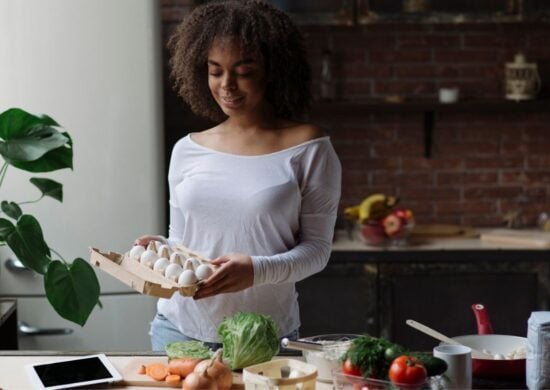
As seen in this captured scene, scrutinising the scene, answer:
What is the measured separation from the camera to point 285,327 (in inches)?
104

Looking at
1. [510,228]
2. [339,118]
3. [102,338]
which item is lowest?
[102,338]

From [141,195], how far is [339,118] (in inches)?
41.2

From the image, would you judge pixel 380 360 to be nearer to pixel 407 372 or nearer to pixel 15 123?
pixel 407 372

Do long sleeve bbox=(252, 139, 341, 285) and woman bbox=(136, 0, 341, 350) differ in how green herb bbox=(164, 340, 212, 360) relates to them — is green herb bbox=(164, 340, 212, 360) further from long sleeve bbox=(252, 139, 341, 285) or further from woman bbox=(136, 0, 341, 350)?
long sleeve bbox=(252, 139, 341, 285)

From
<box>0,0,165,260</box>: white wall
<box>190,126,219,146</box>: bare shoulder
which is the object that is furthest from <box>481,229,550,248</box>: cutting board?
<box>190,126,219,146</box>: bare shoulder

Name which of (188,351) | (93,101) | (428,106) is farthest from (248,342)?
(428,106)

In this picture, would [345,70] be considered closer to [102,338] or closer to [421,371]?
[102,338]

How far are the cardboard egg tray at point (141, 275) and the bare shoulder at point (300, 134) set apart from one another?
1.26ft

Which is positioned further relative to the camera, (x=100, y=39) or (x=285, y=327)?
(x=100, y=39)

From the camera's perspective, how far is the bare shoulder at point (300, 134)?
2.63 meters

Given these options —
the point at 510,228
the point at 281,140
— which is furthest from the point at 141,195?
the point at 510,228

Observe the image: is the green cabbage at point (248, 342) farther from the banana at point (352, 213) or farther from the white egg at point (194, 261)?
the banana at point (352, 213)

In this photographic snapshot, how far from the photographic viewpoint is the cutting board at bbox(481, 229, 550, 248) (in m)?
3.98

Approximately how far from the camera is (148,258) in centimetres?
243
